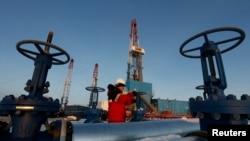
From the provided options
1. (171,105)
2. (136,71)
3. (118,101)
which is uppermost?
(136,71)

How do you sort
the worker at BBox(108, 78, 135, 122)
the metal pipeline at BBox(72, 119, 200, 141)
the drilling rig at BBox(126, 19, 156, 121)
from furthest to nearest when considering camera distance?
the drilling rig at BBox(126, 19, 156, 121) → the worker at BBox(108, 78, 135, 122) → the metal pipeline at BBox(72, 119, 200, 141)

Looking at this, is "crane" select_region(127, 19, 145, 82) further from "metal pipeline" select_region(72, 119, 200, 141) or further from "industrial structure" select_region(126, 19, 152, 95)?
"metal pipeline" select_region(72, 119, 200, 141)

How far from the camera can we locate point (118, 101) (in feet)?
9.87

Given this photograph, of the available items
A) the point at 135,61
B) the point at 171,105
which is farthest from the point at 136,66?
the point at 171,105

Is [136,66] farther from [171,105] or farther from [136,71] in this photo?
[171,105]

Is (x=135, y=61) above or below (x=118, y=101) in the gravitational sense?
above

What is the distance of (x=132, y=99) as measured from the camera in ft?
A: 9.87

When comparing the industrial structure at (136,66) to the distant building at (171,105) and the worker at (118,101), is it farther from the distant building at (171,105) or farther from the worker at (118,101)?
the worker at (118,101)

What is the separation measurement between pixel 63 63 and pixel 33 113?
41.3 inches

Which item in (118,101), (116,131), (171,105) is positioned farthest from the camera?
(171,105)

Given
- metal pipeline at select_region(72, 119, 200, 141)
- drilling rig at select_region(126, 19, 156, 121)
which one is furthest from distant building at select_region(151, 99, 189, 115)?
metal pipeline at select_region(72, 119, 200, 141)

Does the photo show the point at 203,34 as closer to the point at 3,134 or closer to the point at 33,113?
the point at 33,113

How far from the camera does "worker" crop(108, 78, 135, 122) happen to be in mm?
2984

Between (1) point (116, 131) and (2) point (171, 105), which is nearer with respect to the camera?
(1) point (116, 131)
